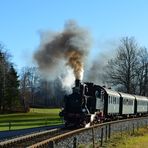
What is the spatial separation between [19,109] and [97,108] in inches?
2433

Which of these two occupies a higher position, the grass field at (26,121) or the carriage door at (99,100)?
the carriage door at (99,100)

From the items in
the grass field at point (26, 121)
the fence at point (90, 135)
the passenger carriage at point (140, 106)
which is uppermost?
the passenger carriage at point (140, 106)

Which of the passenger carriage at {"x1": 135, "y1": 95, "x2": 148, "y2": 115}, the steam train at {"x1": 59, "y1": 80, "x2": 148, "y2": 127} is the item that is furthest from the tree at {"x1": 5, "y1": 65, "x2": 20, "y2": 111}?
the steam train at {"x1": 59, "y1": 80, "x2": 148, "y2": 127}

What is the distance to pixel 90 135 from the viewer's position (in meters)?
22.3

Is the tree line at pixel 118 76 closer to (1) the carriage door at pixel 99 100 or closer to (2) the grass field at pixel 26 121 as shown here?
(2) the grass field at pixel 26 121

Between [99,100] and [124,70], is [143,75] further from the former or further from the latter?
[99,100]

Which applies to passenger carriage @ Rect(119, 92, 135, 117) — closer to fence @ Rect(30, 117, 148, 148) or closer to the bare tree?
fence @ Rect(30, 117, 148, 148)

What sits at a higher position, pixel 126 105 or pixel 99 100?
pixel 99 100

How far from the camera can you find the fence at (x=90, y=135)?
1712cm

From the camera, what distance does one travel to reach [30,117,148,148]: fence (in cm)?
1712

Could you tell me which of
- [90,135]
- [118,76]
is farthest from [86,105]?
[118,76]

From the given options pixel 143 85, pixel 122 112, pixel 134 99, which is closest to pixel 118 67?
pixel 143 85

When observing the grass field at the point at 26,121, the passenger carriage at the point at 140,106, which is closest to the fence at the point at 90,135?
the grass field at the point at 26,121

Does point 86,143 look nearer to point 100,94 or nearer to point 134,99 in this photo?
point 100,94
